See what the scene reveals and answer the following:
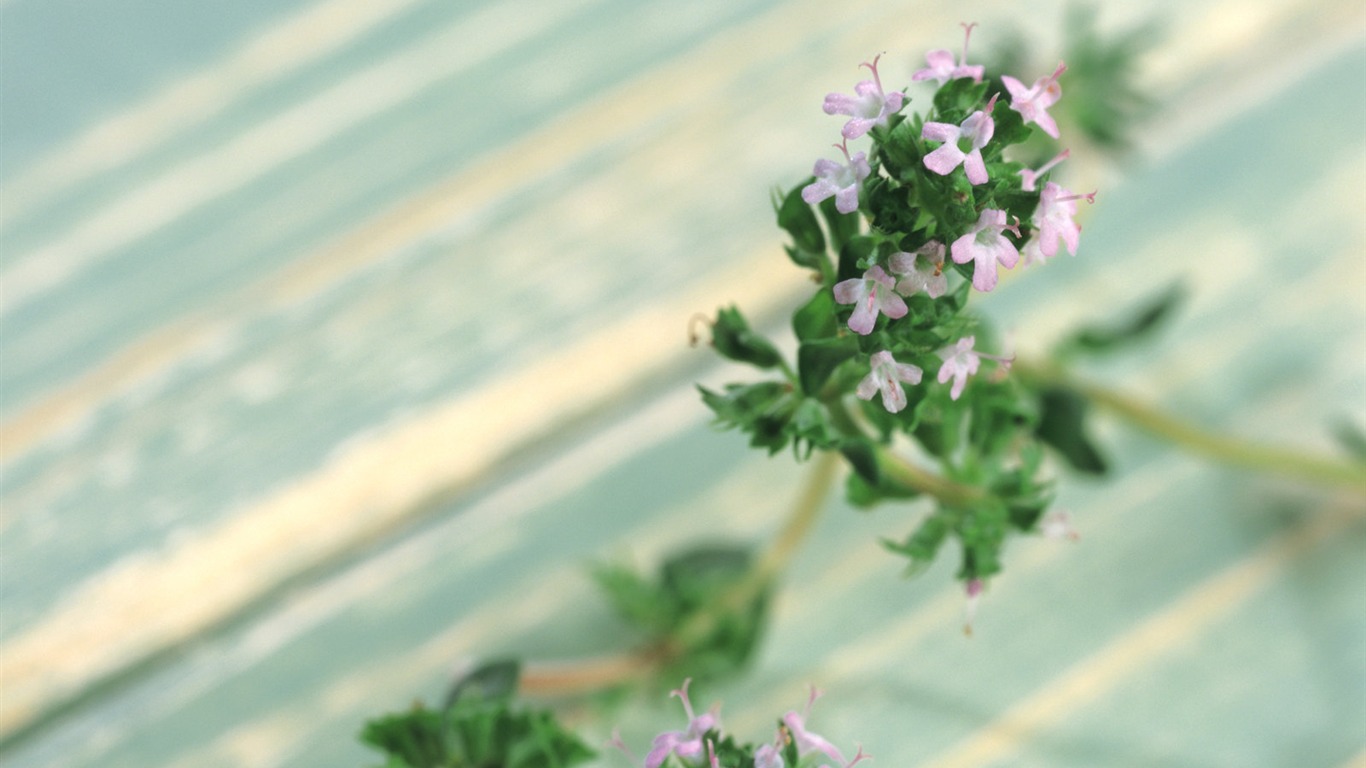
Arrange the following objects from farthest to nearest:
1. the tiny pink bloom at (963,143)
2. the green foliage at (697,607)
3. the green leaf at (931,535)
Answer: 1. the green foliage at (697,607)
2. the green leaf at (931,535)
3. the tiny pink bloom at (963,143)

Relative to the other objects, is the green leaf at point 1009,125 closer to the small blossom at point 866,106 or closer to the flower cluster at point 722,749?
the small blossom at point 866,106

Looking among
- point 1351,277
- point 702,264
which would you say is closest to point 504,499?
point 702,264

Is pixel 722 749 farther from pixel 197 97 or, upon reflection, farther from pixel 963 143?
pixel 197 97

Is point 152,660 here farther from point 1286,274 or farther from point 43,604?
point 1286,274

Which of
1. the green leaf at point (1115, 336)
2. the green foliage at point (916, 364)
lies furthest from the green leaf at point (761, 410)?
the green leaf at point (1115, 336)

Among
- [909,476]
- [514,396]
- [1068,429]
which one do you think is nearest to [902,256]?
[909,476]

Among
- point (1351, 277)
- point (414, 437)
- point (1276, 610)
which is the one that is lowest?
point (1276, 610)
